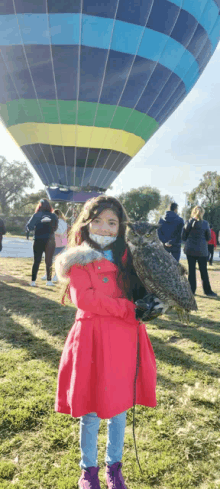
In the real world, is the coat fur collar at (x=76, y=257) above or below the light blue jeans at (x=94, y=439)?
above

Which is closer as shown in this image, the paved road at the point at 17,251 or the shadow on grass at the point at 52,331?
the shadow on grass at the point at 52,331

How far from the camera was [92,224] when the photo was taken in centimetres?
179

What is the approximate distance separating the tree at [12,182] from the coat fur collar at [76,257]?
53182 mm

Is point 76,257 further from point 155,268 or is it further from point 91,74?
point 91,74

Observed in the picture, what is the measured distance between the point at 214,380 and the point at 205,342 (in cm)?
100

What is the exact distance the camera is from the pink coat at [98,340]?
1.64 m

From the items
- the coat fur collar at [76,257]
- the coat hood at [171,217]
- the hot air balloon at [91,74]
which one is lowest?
the coat fur collar at [76,257]

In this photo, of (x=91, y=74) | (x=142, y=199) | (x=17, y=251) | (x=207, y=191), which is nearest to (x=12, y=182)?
(x=142, y=199)

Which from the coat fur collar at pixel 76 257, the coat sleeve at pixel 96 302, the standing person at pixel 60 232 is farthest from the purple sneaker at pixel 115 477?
the standing person at pixel 60 232

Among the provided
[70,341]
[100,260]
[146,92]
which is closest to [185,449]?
[70,341]

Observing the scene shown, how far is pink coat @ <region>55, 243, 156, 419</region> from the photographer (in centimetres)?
164

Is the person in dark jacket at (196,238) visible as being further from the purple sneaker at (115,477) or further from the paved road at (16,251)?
the paved road at (16,251)

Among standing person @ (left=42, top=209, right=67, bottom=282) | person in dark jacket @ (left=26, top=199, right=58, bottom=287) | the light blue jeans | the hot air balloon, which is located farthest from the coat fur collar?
the hot air balloon

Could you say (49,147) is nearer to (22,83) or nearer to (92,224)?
(22,83)
